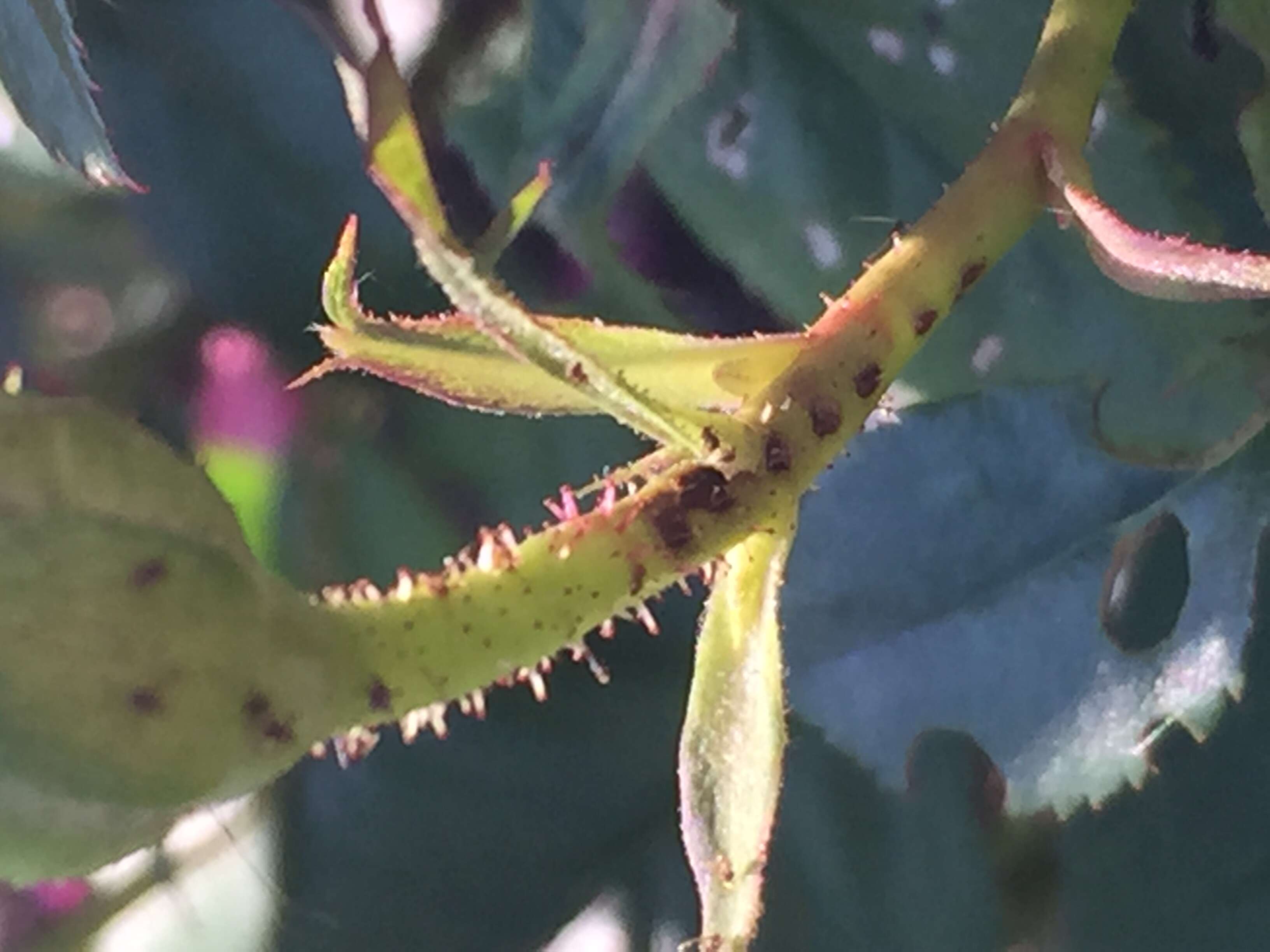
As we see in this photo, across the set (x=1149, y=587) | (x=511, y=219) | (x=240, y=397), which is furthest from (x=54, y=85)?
(x=1149, y=587)

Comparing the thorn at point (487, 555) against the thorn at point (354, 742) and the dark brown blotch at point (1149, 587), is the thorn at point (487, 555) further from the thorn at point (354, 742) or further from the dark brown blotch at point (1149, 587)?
the dark brown blotch at point (1149, 587)

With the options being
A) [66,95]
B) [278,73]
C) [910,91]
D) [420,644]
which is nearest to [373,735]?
[420,644]

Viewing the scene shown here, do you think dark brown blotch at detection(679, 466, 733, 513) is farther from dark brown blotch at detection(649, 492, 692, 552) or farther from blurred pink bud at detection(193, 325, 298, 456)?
blurred pink bud at detection(193, 325, 298, 456)

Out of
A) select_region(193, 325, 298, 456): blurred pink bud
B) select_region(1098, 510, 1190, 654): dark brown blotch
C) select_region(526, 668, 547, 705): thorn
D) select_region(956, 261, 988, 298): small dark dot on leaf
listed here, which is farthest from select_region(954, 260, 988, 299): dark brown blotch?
select_region(193, 325, 298, 456): blurred pink bud

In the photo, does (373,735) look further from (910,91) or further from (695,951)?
(910,91)

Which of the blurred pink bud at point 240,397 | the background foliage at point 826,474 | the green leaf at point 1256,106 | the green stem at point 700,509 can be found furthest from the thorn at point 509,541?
the blurred pink bud at point 240,397

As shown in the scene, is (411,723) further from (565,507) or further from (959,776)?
(959,776)
